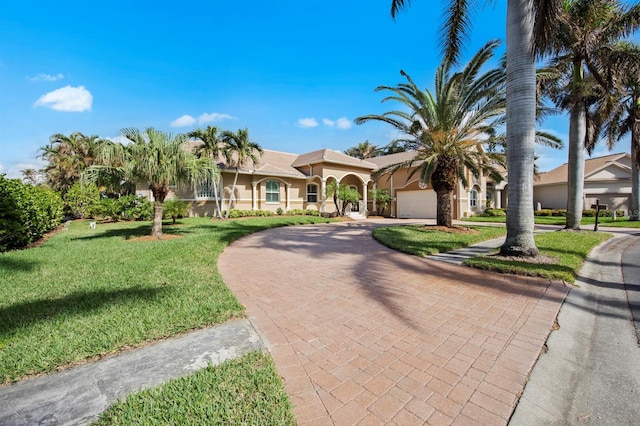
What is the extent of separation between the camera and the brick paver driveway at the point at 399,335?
2348 mm

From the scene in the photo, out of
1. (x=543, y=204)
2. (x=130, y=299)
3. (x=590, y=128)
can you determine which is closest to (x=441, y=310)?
(x=130, y=299)

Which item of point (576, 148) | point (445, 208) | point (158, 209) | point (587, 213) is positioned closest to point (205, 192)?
point (158, 209)

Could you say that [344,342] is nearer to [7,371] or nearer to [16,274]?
[7,371]

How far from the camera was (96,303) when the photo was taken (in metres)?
4.33

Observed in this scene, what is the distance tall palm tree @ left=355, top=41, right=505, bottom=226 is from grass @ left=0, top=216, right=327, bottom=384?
1064cm

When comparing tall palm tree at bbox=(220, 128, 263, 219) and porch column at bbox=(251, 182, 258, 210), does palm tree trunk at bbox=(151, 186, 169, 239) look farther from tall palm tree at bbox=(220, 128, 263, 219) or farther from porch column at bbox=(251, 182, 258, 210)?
porch column at bbox=(251, 182, 258, 210)

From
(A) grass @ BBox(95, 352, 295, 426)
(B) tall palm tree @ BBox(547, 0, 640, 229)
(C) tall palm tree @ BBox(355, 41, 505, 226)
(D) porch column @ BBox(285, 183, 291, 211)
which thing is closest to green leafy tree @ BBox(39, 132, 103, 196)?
(D) porch column @ BBox(285, 183, 291, 211)

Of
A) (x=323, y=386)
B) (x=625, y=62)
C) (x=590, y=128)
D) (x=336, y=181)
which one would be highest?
(x=625, y=62)

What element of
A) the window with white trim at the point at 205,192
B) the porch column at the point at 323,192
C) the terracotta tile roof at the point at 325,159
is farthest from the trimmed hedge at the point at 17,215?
the terracotta tile roof at the point at 325,159

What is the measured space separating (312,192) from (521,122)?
66.7ft

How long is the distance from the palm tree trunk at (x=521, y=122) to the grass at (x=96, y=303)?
7211 mm

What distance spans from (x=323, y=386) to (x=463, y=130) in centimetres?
1319

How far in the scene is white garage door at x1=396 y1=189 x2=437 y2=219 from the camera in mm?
24094

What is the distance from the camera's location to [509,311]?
13.7 feet
